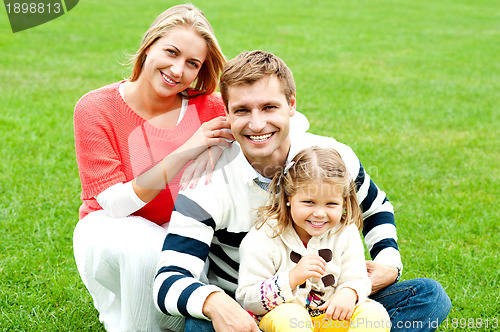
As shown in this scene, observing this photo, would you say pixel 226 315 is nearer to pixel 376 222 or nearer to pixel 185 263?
pixel 185 263

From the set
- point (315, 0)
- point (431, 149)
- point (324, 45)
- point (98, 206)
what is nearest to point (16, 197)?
point (98, 206)

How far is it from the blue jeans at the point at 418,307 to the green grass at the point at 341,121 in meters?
0.73

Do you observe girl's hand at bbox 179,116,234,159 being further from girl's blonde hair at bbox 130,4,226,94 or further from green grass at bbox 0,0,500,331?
green grass at bbox 0,0,500,331

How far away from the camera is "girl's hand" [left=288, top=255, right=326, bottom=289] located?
7.54 feet

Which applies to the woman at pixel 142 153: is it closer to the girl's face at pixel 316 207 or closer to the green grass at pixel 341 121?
the girl's face at pixel 316 207

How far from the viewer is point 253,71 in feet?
8.19

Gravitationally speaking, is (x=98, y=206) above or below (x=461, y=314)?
above

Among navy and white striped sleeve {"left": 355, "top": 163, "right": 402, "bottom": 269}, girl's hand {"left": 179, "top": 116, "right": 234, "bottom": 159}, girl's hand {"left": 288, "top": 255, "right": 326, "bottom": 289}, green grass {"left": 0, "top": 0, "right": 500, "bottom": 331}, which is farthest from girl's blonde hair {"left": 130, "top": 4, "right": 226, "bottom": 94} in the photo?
girl's hand {"left": 288, "top": 255, "right": 326, "bottom": 289}

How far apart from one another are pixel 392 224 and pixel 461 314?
837mm

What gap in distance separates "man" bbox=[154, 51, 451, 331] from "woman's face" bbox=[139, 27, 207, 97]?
0.38m

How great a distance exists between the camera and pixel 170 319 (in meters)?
2.80

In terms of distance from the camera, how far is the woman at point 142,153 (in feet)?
8.89

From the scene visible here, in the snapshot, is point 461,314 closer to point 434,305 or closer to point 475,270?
point 475,270

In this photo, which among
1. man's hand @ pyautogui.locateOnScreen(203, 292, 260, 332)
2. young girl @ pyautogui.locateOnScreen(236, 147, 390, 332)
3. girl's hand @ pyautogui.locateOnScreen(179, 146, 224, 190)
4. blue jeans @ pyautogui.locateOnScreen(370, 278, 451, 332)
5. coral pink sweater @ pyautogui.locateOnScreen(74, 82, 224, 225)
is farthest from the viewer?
coral pink sweater @ pyautogui.locateOnScreen(74, 82, 224, 225)
